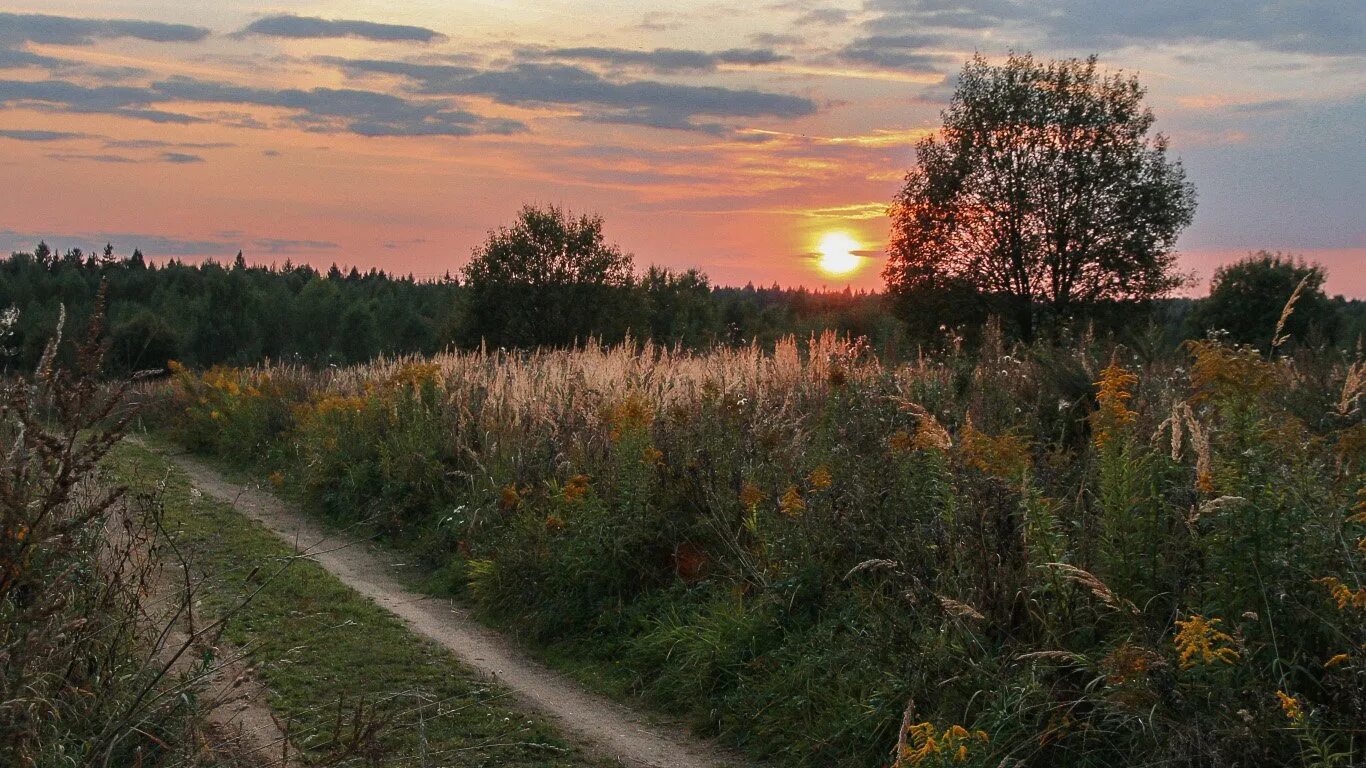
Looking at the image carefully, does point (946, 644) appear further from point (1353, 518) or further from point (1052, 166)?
point (1052, 166)

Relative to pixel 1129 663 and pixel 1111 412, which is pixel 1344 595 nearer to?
pixel 1129 663

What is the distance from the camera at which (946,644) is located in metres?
5.36

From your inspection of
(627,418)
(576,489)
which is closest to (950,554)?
(576,489)

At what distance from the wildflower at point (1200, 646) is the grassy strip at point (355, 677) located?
268 cm

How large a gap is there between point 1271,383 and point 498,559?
5.87 m

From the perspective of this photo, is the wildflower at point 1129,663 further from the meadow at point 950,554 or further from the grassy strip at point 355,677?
the grassy strip at point 355,677

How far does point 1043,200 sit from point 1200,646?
39314 millimetres

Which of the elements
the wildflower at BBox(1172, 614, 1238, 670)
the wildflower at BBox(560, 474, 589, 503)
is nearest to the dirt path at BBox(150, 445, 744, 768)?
the wildflower at BBox(560, 474, 589, 503)

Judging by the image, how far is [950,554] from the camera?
5.62m

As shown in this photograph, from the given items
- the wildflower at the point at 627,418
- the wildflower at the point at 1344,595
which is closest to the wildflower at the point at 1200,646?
the wildflower at the point at 1344,595

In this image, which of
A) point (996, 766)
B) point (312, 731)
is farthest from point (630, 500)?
point (996, 766)

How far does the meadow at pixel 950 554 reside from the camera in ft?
14.4

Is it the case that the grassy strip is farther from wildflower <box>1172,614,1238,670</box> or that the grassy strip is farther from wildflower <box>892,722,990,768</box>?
wildflower <box>1172,614,1238,670</box>

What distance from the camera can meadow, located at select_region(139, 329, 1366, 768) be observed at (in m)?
4.40
